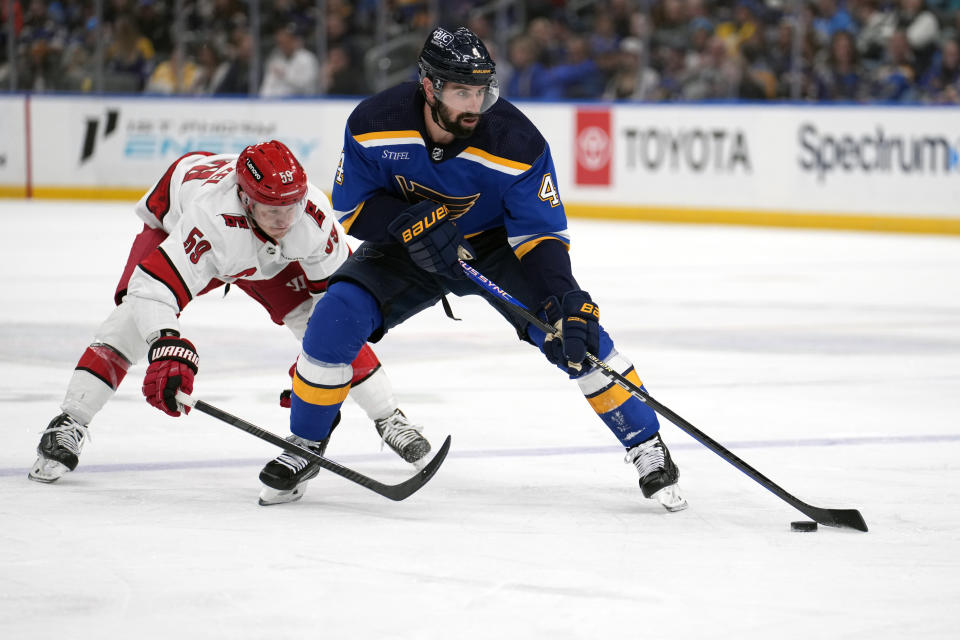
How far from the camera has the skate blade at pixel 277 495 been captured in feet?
11.1

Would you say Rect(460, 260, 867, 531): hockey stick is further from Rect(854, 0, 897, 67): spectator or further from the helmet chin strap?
Rect(854, 0, 897, 67): spectator

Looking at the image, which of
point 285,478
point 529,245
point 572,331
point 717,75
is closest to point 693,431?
point 572,331

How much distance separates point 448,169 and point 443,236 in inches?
7.9

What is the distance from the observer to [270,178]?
342cm

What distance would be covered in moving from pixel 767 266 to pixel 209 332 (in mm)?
3954

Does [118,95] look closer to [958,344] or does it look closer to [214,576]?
[958,344]

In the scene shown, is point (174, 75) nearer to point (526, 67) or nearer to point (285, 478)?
point (526, 67)

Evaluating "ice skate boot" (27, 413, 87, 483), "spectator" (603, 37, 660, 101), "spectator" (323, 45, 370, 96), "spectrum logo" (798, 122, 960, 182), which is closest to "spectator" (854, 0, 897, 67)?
"spectrum logo" (798, 122, 960, 182)

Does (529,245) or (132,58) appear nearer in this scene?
(529,245)

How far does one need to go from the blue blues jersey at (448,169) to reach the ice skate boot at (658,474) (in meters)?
0.45

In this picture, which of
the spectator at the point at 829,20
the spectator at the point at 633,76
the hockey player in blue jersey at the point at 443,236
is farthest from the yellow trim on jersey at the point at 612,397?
the spectator at the point at 633,76

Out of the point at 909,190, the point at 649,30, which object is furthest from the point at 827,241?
the point at 649,30

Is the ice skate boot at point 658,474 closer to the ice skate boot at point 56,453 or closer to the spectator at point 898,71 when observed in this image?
the ice skate boot at point 56,453

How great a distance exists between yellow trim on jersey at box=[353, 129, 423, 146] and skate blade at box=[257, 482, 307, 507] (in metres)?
0.80
